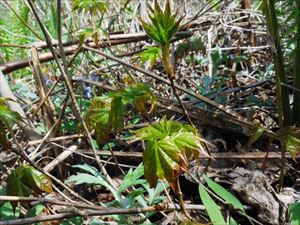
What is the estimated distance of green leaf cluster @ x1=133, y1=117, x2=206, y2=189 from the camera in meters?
0.83

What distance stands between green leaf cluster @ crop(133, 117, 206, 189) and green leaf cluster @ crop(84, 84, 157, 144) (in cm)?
20

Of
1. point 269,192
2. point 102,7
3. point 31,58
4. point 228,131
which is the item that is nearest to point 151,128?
point 269,192

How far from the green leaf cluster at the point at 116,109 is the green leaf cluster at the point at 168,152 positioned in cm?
20

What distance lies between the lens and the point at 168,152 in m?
0.84

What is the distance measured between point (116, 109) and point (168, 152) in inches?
11.1

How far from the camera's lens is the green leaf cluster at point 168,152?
83cm

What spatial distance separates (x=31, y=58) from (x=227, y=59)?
3.26ft

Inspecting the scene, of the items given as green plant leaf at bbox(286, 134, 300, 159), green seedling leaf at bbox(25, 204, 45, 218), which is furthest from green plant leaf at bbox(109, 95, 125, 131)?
green plant leaf at bbox(286, 134, 300, 159)

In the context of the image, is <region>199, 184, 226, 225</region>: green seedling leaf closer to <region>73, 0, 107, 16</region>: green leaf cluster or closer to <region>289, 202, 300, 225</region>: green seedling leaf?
<region>289, 202, 300, 225</region>: green seedling leaf

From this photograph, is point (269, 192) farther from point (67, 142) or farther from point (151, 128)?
point (67, 142)


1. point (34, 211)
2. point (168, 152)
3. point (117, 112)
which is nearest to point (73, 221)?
point (34, 211)

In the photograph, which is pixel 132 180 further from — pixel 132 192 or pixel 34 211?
pixel 34 211

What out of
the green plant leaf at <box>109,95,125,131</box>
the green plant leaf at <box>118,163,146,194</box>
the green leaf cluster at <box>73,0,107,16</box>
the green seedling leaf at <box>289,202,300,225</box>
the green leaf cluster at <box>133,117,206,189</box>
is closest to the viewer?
the green leaf cluster at <box>133,117,206,189</box>

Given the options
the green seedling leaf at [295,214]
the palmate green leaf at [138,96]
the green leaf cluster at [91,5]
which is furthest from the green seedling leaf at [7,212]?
the green leaf cluster at [91,5]
